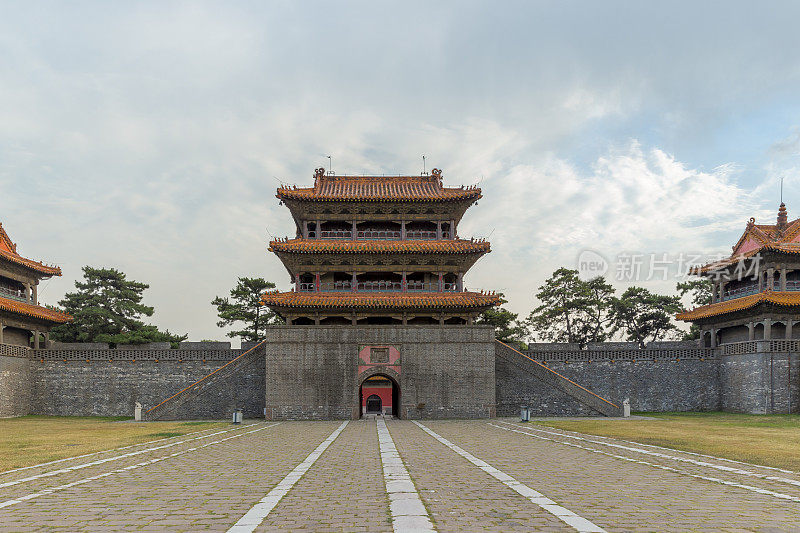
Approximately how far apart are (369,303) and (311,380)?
5.12m

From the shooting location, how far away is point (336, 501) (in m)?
8.29

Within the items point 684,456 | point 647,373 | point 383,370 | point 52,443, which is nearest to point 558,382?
point 647,373

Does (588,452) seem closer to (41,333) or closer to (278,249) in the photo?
(278,249)

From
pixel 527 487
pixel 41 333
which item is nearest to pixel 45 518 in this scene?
pixel 527 487

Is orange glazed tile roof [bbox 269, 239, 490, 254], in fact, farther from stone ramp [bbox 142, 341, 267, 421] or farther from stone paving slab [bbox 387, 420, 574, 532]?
stone paving slab [bbox 387, 420, 574, 532]

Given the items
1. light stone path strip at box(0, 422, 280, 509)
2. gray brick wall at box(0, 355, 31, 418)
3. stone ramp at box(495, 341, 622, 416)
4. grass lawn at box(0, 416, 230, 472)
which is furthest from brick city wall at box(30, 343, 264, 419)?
light stone path strip at box(0, 422, 280, 509)

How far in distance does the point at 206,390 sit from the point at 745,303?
31297 mm

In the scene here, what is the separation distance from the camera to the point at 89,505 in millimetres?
8094

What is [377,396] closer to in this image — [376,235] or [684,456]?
[376,235]

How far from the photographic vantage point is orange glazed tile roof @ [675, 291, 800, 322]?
34719 millimetres

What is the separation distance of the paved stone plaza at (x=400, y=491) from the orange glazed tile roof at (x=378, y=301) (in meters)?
17.7

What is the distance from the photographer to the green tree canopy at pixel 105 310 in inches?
1721

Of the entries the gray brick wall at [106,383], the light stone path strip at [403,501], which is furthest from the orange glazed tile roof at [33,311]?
the light stone path strip at [403,501]

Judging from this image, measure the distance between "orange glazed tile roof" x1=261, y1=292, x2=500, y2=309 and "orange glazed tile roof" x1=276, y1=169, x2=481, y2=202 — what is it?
19.4 feet
